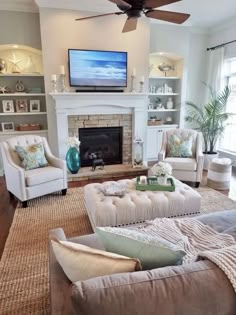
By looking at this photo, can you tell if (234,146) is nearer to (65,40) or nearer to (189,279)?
(65,40)

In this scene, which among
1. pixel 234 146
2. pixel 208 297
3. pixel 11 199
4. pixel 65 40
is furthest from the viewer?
pixel 234 146

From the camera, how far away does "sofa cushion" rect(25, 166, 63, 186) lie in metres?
3.32

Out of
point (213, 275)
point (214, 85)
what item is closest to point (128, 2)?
point (213, 275)

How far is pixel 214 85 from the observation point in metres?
5.63

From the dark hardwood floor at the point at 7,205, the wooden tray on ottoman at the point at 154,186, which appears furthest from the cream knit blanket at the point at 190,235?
the dark hardwood floor at the point at 7,205

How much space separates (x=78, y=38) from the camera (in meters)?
4.50

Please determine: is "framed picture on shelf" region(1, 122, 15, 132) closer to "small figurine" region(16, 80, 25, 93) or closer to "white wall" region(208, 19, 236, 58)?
"small figurine" region(16, 80, 25, 93)

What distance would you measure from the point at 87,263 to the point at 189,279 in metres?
0.42

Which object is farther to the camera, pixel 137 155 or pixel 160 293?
pixel 137 155

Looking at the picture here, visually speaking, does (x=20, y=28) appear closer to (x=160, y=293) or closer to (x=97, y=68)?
(x=97, y=68)

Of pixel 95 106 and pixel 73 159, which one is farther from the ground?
pixel 95 106

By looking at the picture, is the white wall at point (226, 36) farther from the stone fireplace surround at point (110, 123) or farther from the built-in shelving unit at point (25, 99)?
the built-in shelving unit at point (25, 99)

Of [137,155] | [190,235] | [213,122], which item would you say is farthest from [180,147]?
[190,235]

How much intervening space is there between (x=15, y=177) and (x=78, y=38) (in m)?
2.83
